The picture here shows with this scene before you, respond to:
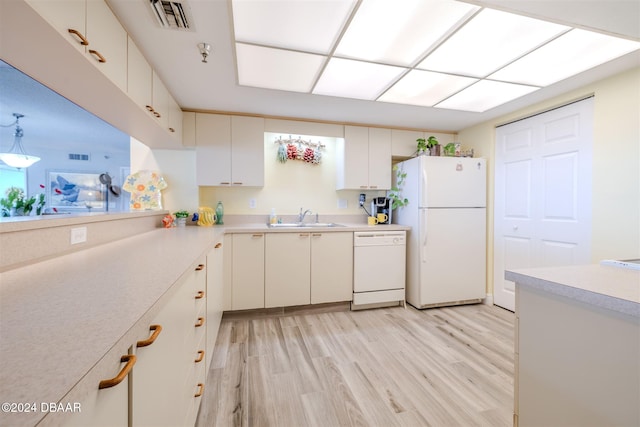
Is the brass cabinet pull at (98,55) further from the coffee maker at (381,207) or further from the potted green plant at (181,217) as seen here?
the coffee maker at (381,207)

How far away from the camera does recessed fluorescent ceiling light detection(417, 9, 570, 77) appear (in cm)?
137

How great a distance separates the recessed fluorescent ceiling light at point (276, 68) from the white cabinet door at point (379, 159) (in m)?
1.23

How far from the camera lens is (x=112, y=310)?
0.60m

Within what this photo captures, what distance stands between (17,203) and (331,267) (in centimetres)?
225

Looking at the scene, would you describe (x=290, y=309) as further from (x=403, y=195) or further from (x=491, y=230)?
(x=491, y=230)

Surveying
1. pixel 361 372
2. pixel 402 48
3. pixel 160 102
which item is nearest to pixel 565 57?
pixel 402 48

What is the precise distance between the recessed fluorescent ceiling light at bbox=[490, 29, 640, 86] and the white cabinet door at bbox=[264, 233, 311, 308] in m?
2.20

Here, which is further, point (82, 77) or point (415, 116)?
point (415, 116)

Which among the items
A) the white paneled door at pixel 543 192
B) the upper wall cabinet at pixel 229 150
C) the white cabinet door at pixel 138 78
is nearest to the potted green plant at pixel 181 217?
the upper wall cabinet at pixel 229 150

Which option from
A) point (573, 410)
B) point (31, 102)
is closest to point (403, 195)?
point (573, 410)

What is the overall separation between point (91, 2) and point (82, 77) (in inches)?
12.6

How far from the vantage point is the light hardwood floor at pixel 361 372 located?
1362 mm

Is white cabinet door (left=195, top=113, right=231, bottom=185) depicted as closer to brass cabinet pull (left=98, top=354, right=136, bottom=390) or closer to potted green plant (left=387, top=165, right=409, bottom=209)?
potted green plant (left=387, top=165, right=409, bottom=209)

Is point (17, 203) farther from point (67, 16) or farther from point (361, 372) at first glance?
point (361, 372)
